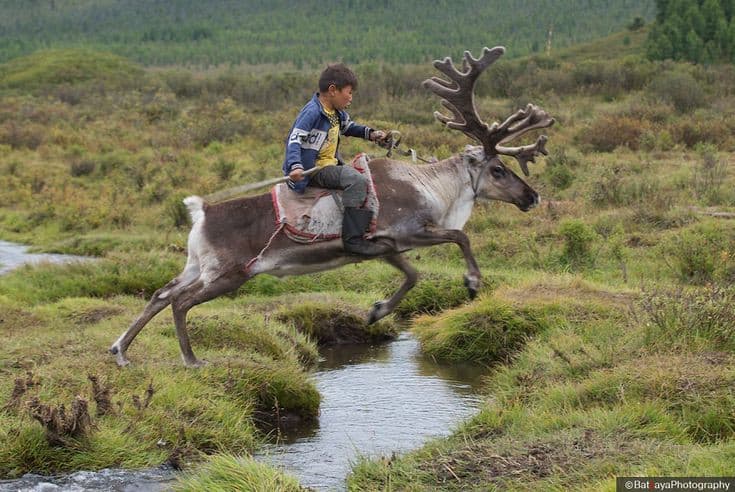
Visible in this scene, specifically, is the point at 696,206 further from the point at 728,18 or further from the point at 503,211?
the point at 728,18

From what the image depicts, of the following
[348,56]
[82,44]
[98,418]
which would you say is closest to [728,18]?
[348,56]

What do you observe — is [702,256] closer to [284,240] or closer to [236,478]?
[284,240]

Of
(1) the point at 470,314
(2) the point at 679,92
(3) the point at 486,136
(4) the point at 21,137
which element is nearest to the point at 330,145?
(3) the point at 486,136

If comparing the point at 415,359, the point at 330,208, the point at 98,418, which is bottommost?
the point at 415,359

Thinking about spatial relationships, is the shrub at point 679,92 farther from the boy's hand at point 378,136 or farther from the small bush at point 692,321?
the boy's hand at point 378,136

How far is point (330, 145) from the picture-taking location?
8922 millimetres

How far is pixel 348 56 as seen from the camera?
87.5m

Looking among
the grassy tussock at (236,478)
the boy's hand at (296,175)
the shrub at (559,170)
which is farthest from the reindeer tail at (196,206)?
the shrub at (559,170)

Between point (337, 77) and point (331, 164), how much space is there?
788 mm

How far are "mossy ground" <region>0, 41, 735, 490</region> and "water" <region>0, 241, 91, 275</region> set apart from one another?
43cm

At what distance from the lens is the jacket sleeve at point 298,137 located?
27.7ft

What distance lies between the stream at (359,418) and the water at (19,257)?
660 centimetres

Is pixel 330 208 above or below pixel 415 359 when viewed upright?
above

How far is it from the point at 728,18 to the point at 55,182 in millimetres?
48238
